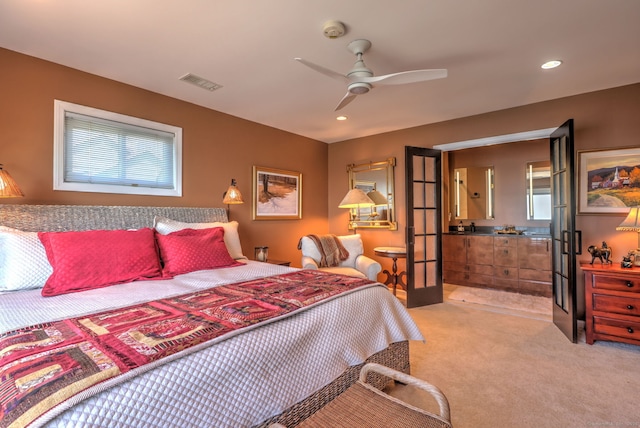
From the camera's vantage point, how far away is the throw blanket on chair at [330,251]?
13.1 feet

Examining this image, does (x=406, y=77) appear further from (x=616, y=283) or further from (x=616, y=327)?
(x=616, y=327)

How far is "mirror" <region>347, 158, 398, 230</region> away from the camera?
480 cm

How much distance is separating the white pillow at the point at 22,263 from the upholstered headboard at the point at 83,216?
0.32 metres

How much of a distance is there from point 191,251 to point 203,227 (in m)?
0.60

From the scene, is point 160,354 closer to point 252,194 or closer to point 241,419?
point 241,419

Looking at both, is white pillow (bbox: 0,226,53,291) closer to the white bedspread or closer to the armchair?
the white bedspread

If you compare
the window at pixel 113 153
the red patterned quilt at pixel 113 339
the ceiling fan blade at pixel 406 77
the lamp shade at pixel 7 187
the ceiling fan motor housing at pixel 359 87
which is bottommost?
the red patterned quilt at pixel 113 339

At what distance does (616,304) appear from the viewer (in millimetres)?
2793

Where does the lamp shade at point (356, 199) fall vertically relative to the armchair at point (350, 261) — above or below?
above

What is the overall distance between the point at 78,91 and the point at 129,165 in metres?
0.73

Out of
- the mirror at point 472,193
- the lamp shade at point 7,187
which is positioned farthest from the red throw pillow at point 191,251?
the mirror at point 472,193

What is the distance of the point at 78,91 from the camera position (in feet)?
9.15

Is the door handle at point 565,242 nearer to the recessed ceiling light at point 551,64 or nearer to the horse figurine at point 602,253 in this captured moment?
the horse figurine at point 602,253

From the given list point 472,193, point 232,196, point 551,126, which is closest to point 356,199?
point 232,196
